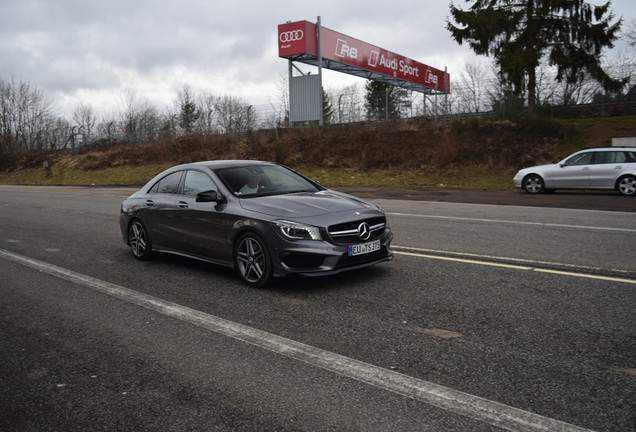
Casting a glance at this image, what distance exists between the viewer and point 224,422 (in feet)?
10.3

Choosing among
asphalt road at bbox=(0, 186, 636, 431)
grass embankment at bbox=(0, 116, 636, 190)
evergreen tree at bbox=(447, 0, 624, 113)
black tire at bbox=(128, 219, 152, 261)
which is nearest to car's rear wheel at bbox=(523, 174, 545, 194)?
grass embankment at bbox=(0, 116, 636, 190)

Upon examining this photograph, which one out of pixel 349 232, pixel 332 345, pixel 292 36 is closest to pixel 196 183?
pixel 349 232

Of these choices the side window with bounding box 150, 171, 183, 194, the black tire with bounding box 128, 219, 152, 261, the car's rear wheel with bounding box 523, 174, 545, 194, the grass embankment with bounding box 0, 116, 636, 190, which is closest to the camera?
the side window with bounding box 150, 171, 183, 194

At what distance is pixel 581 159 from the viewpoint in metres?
18.0

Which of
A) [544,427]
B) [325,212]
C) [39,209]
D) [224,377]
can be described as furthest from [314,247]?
[39,209]

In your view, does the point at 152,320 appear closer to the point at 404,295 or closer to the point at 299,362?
the point at 299,362

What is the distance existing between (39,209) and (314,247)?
45.8ft

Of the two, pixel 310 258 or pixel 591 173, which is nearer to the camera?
pixel 310 258

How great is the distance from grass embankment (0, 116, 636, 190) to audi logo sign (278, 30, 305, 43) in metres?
5.67

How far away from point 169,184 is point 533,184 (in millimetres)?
14762

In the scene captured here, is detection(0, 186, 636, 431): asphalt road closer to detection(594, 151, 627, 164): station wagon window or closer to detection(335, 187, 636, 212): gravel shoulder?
detection(335, 187, 636, 212): gravel shoulder

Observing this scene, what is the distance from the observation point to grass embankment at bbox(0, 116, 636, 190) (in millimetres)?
24406

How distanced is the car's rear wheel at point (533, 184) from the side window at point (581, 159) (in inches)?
42.9

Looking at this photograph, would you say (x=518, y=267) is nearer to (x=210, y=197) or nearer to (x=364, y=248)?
(x=364, y=248)
